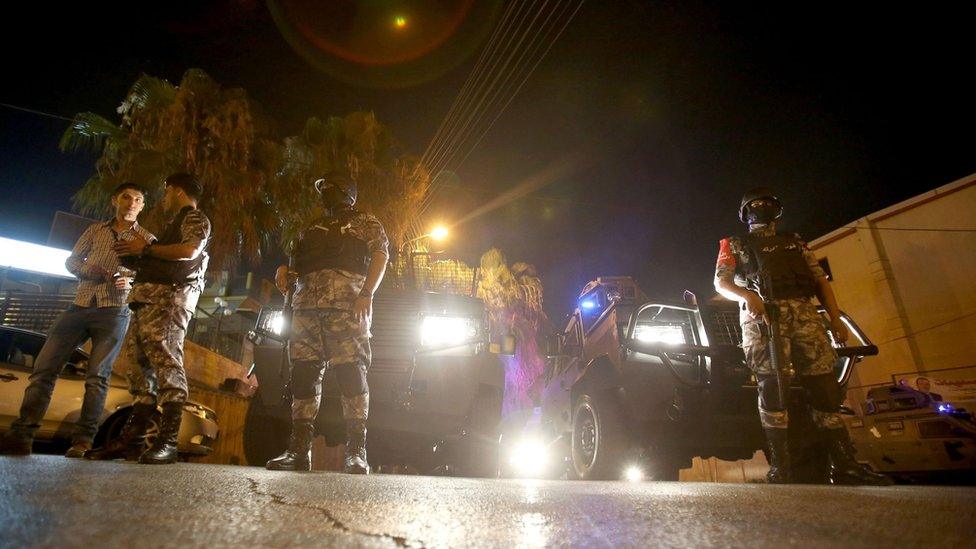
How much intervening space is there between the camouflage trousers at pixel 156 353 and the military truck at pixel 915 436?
660 cm

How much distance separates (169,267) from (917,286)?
22.5 metres

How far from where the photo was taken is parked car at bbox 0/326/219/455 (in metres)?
4.55

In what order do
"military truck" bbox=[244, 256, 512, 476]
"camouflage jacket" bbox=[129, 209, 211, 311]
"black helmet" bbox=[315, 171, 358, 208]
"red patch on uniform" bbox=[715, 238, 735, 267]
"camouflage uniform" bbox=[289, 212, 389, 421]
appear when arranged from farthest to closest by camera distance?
"military truck" bbox=[244, 256, 512, 476], "red patch on uniform" bbox=[715, 238, 735, 267], "black helmet" bbox=[315, 171, 358, 208], "camouflage uniform" bbox=[289, 212, 389, 421], "camouflage jacket" bbox=[129, 209, 211, 311]

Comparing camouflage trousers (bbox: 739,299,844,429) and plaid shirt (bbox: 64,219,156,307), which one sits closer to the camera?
camouflage trousers (bbox: 739,299,844,429)

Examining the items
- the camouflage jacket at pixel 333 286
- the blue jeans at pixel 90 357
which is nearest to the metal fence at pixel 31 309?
the blue jeans at pixel 90 357

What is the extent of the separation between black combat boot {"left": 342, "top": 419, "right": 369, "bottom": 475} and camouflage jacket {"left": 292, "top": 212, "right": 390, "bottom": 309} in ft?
2.83

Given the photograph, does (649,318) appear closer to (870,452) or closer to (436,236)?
(870,452)

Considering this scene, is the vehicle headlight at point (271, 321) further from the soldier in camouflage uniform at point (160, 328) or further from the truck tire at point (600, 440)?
the truck tire at point (600, 440)

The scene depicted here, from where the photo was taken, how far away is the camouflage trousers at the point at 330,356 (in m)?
3.35

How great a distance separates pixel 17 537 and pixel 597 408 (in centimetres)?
423

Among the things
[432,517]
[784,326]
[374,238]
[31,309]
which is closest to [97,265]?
[374,238]

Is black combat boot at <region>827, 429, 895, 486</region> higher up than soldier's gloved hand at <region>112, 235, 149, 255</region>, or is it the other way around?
soldier's gloved hand at <region>112, 235, 149, 255</region>

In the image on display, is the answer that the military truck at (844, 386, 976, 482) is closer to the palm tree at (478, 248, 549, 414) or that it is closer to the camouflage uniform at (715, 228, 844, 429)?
the camouflage uniform at (715, 228, 844, 429)

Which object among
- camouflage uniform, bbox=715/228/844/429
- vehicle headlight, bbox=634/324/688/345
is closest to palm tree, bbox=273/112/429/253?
vehicle headlight, bbox=634/324/688/345
